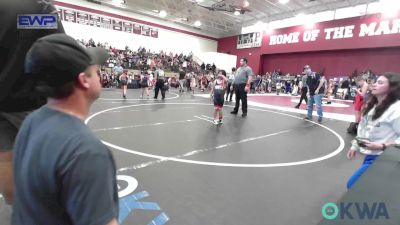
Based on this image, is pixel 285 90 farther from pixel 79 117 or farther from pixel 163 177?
pixel 79 117

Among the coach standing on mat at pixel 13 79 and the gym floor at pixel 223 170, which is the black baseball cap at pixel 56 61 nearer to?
the coach standing on mat at pixel 13 79

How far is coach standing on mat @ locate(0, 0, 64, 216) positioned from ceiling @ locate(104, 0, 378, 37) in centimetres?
2125

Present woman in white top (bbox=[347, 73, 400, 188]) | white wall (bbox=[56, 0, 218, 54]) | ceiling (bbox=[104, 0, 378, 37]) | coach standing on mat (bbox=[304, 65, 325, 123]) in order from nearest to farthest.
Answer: woman in white top (bbox=[347, 73, 400, 188]) → coach standing on mat (bbox=[304, 65, 325, 123]) → ceiling (bbox=[104, 0, 378, 37]) → white wall (bbox=[56, 0, 218, 54])

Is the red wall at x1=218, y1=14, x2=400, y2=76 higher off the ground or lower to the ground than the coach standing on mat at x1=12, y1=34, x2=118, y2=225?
higher

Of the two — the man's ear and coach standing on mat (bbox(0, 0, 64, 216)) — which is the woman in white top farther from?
coach standing on mat (bbox(0, 0, 64, 216))

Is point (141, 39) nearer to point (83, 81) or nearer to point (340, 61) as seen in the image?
point (340, 61)

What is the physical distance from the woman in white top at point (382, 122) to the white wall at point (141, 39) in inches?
914

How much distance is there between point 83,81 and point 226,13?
27.2 m

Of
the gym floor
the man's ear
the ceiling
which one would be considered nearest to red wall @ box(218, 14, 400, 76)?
the ceiling

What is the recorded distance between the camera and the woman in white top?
8.47 feet

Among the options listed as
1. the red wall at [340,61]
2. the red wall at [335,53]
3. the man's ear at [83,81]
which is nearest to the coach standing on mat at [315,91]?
the man's ear at [83,81]

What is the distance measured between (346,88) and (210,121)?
48.2ft

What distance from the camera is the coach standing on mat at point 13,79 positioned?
56.2 inches

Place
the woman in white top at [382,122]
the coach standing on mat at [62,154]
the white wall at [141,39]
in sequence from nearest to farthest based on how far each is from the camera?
1. the coach standing on mat at [62,154]
2. the woman in white top at [382,122]
3. the white wall at [141,39]
